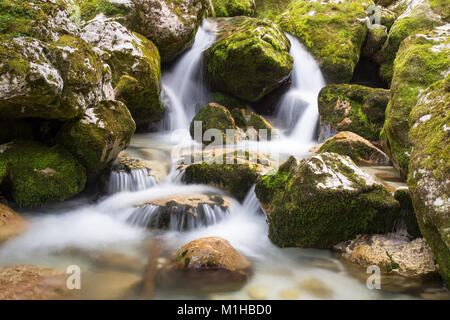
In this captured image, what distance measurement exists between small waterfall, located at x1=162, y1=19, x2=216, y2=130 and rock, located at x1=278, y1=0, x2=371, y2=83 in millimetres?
3667

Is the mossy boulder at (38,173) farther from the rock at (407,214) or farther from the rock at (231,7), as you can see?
the rock at (231,7)

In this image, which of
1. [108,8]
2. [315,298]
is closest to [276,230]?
[315,298]

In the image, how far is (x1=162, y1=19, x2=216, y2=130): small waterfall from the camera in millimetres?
9609

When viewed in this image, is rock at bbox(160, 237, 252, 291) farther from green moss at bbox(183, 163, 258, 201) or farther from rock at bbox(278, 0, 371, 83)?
rock at bbox(278, 0, 371, 83)

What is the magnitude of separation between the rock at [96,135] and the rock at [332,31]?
26.1 ft

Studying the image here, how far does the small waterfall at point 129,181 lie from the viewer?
5.82 m

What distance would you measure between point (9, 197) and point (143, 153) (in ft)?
9.11

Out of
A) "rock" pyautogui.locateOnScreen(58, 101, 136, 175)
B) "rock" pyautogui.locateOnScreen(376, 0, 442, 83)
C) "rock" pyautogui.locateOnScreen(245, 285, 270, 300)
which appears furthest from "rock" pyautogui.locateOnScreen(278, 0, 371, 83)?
"rock" pyautogui.locateOnScreen(245, 285, 270, 300)

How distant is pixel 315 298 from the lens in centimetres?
331

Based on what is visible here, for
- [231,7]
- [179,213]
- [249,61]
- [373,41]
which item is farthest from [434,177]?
[231,7]

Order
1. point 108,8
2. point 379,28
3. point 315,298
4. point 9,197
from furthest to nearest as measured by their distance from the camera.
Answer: point 379,28, point 108,8, point 9,197, point 315,298

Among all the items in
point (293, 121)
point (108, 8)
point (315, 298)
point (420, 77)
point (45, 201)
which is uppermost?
point (108, 8)

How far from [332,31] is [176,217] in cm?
992

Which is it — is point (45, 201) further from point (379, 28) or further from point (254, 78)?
point (379, 28)
